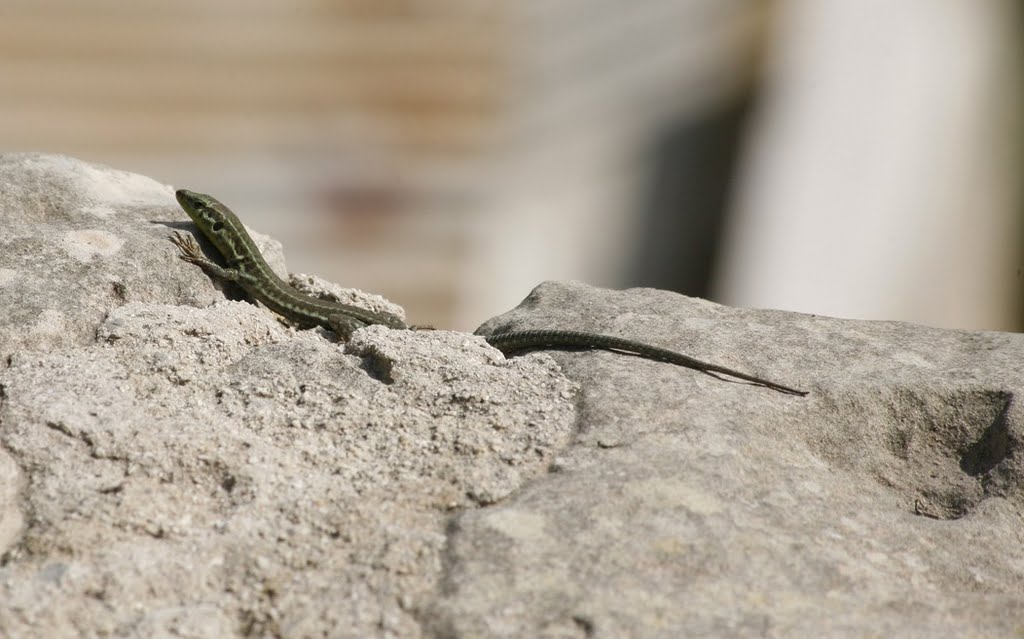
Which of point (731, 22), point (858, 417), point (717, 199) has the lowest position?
point (858, 417)

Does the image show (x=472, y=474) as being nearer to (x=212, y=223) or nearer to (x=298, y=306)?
(x=298, y=306)

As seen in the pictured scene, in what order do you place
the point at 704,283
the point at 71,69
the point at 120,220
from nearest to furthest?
the point at 120,220, the point at 71,69, the point at 704,283

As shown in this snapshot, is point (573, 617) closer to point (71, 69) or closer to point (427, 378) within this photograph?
point (427, 378)

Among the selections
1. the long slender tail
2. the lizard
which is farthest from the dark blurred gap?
the long slender tail

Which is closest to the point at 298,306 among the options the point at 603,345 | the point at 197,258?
the point at 197,258

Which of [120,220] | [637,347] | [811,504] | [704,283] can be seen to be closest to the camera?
[811,504]

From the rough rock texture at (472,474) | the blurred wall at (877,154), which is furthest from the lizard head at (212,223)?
the blurred wall at (877,154)

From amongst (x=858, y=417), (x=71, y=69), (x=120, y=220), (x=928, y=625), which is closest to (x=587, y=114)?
(x=71, y=69)

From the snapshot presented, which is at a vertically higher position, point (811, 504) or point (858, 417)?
point (858, 417)

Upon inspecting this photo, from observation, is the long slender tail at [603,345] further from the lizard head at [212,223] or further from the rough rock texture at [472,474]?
the lizard head at [212,223]
